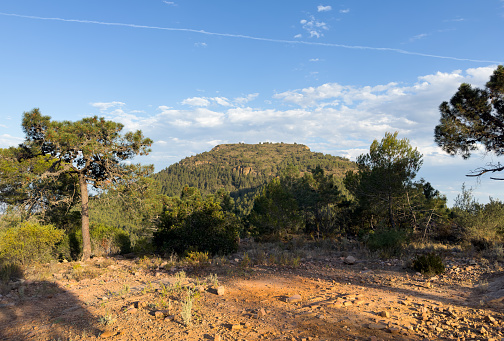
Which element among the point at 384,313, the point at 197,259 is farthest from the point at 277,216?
the point at 384,313

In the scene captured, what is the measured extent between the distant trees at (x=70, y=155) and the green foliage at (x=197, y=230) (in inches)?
134

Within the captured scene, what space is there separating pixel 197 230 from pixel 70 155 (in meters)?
7.54

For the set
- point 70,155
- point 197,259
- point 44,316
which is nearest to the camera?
point 44,316

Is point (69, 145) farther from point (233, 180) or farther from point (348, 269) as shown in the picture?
point (233, 180)

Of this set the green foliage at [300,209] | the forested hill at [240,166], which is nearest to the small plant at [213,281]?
the green foliage at [300,209]

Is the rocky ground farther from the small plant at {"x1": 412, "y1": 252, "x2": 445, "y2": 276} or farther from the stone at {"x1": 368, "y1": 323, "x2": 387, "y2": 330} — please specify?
the small plant at {"x1": 412, "y1": 252, "x2": 445, "y2": 276}

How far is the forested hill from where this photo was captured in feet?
374

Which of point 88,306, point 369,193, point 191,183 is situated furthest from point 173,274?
point 191,183

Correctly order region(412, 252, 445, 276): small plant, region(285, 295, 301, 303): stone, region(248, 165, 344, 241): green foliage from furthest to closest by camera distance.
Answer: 1. region(248, 165, 344, 241): green foliage
2. region(412, 252, 445, 276): small plant
3. region(285, 295, 301, 303): stone

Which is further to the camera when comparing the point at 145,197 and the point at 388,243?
the point at 145,197

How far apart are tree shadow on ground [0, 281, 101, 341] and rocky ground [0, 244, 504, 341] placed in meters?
0.02

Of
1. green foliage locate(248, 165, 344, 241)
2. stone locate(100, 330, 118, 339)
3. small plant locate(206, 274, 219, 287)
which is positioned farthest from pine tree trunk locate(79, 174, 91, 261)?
green foliage locate(248, 165, 344, 241)

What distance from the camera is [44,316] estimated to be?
19.2 feet

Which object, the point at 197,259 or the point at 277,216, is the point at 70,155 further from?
the point at 277,216
